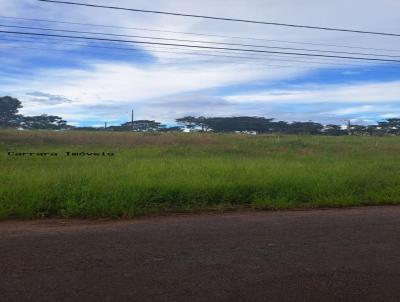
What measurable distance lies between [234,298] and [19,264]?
2327 millimetres

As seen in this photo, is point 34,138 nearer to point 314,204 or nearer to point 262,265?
point 314,204

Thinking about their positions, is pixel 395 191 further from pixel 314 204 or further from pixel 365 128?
pixel 365 128

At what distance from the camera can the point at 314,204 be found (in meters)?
9.55

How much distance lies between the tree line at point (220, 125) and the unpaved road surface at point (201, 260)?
62266 mm

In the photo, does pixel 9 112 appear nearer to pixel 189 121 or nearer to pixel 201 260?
pixel 189 121

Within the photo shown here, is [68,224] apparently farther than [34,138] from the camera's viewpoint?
No

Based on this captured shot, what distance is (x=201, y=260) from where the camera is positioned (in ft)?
17.5

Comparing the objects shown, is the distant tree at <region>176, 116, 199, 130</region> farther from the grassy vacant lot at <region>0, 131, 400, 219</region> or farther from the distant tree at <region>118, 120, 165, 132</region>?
the grassy vacant lot at <region>0, 131, 400, 219</region>

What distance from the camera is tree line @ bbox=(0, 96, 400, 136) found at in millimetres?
71250

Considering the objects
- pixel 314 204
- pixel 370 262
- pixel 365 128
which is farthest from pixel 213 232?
pixel 365 128

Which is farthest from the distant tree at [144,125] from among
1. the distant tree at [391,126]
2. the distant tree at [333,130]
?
the distant tree at [391,126]

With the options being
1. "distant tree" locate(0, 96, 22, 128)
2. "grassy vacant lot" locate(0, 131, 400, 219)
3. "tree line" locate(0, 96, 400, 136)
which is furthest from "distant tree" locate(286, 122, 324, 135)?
"grassy vacant lot" locate(0, 131, 400, 219)

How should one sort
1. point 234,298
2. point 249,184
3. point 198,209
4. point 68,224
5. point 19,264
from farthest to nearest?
point 249,184 < point 198,209 < point 68,224 < point 19,264 < point 234,298

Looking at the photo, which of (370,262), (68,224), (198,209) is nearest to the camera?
(370,262)
